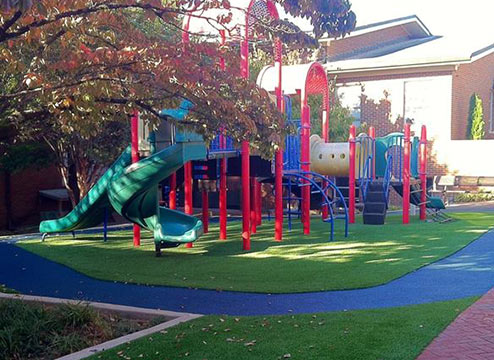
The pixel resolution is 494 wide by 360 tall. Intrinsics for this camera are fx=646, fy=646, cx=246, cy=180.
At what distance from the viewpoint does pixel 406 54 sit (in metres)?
26.9

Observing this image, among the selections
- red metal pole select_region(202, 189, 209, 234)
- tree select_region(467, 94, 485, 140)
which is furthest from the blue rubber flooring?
tree select_region(467, 94, 485, 140)

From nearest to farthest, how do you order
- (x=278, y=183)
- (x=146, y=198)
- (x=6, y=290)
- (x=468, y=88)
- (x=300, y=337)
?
(x=300, y=337) → (x=6, y=290) → (x=146, y=198) → (x=278, y=183) → (x=468, y=88)

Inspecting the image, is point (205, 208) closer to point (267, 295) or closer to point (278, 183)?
point (278, 183)

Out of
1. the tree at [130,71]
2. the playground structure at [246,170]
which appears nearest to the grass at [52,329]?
the tree at [130,71]

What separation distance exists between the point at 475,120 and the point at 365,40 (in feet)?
22.5

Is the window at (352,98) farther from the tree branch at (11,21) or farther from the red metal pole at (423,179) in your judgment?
the tree branch at (11,21)

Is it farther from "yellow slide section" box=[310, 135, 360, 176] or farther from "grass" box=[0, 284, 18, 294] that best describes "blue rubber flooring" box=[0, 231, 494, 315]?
"yellow slide section" box=[310, 135, 360, 176]

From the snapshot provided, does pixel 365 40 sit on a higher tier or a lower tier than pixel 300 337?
higher

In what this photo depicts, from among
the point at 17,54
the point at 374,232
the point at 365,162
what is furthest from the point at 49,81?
the point at 365,162

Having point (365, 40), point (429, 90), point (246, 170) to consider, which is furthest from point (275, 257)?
point (365, 40)

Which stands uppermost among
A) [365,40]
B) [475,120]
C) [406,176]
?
[365,40]

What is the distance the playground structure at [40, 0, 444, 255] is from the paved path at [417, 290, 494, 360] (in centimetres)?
455

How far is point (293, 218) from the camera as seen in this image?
2039cm

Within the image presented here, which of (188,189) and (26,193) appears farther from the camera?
(26,193)
